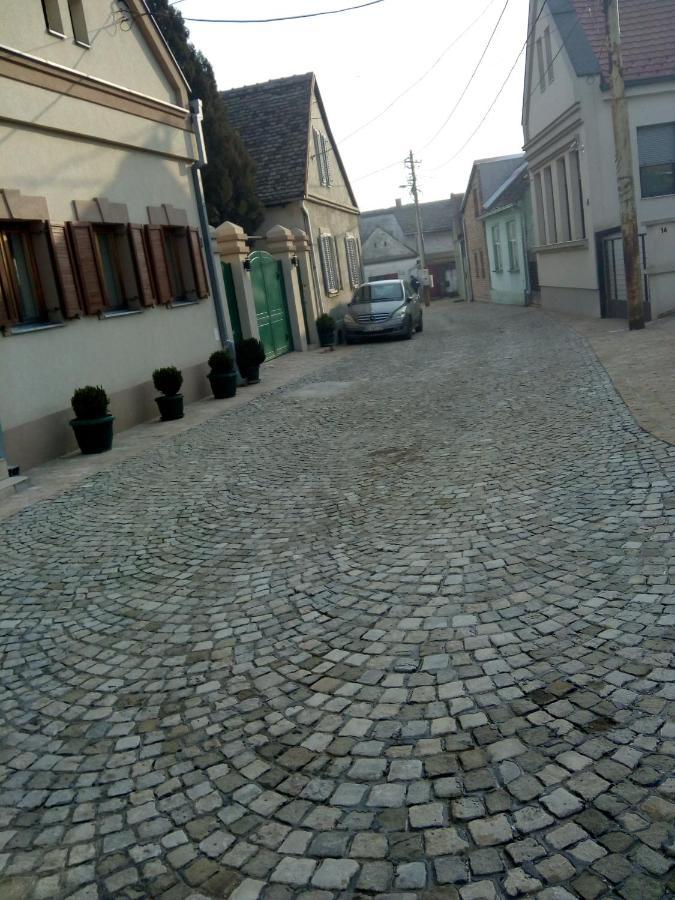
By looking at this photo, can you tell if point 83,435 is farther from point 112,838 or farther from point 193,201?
point 112,838

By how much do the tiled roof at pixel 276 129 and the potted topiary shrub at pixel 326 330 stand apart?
3620 mm

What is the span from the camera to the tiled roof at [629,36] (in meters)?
19.3

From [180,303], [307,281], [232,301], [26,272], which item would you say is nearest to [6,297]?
[26,272]

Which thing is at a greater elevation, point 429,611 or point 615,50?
point 615,50

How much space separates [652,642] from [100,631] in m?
3.00

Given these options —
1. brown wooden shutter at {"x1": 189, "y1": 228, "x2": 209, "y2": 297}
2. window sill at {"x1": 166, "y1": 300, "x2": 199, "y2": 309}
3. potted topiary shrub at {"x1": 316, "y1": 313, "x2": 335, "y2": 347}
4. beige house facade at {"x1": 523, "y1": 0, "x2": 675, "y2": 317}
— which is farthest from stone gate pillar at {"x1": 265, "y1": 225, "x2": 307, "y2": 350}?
beige house facade at {"x1": 523, "y1": 0, "x2": 675, "y2": 317}

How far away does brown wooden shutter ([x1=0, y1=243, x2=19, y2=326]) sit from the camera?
9305 mm

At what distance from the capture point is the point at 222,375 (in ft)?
46.1

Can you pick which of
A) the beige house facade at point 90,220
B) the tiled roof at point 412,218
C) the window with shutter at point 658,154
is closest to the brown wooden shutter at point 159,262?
the beige house facade at point 90,220

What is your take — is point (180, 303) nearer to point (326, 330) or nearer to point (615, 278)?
point (326, 330)

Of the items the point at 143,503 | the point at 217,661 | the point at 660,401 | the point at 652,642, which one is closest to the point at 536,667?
the point at 652,642

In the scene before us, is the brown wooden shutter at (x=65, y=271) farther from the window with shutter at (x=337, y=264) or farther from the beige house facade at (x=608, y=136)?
the window with shutter at (x=337, y=264)

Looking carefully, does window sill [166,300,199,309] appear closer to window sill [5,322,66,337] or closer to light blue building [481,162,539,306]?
window sill [5,322,66,337]

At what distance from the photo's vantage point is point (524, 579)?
15.0ft
